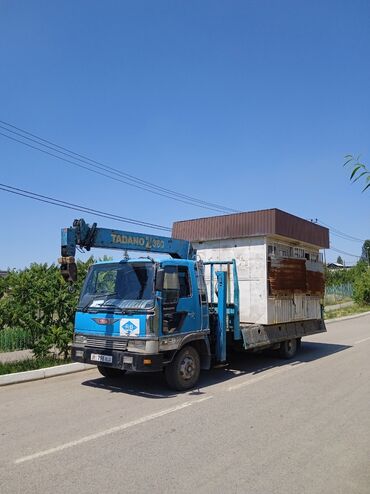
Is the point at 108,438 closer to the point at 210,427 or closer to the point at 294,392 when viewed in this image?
the point at 210,427

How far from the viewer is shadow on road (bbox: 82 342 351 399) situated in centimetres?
807

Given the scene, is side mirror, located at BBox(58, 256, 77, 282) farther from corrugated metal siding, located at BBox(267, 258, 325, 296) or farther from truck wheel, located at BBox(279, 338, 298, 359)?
truck wheel, located at BBox(279, 338, 298, 359)

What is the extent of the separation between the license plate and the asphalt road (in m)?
0.56

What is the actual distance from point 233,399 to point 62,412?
2.71 m

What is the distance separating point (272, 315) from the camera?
35.5 feet

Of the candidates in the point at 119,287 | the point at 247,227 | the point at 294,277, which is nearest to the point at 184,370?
the point at 119,287

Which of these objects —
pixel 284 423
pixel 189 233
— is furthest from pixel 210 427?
pixel 189 233

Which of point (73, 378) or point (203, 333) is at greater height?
point (203, 333)

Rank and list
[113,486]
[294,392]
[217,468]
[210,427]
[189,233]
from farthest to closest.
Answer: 1. [189,233]
2. [294,392]
3. [210,427]
4. [217,468]
5. [113,486]

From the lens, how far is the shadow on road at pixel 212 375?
8070 millimetres

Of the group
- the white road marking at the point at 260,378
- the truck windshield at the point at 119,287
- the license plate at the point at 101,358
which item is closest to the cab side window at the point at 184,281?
the truck windshield at the point at 119,287

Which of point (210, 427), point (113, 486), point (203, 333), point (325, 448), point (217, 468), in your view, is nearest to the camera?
point (113, 486)

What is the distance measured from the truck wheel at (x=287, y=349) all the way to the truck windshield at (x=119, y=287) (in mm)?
5166

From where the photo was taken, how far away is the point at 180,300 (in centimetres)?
827
